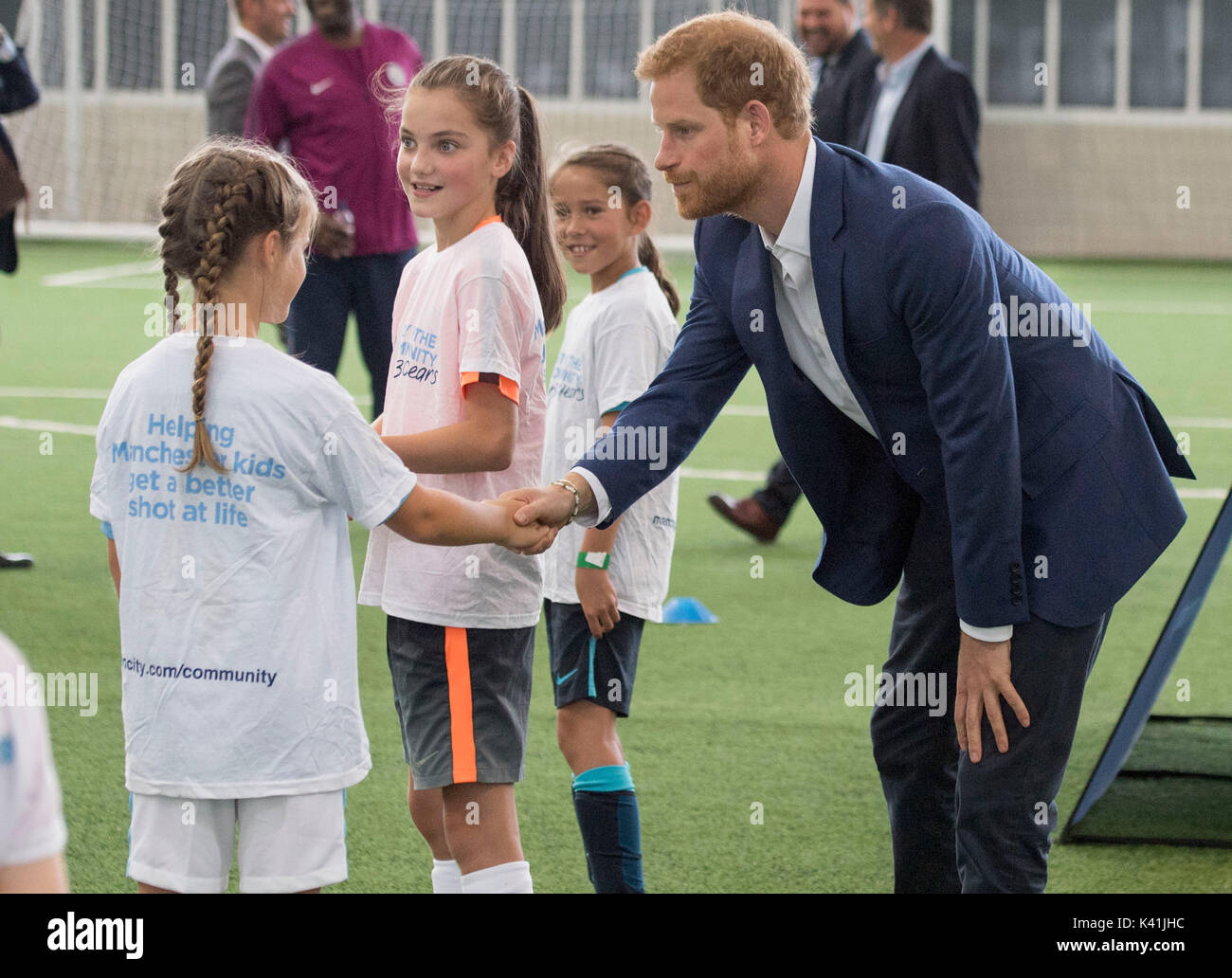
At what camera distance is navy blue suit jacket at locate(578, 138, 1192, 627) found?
2.53 meters

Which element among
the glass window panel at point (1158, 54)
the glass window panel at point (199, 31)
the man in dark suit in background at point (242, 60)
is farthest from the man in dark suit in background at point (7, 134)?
the glass window panel at point (1158, 54)

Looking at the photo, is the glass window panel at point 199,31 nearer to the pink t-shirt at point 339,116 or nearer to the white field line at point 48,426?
the white field line at point 48,426

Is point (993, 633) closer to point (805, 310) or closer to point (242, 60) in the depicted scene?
point (805, 310)

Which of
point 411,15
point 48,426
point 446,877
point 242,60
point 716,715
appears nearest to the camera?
point 446,877

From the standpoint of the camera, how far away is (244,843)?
2334 mm

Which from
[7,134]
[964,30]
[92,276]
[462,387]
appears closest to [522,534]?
[462,387]

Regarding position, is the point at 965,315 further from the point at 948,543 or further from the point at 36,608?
the point at 36,608

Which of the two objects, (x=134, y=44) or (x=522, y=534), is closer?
(x=522, y=534)

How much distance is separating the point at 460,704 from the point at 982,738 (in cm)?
89

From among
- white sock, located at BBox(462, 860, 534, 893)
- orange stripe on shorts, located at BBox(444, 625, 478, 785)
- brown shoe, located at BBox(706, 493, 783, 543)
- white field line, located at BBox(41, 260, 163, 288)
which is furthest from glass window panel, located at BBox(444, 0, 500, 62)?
white sock, located at BBox(462, 860, 534, 893)

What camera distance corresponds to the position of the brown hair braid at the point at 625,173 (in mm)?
3578

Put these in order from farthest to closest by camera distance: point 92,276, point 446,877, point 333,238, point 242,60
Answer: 1. point 92,276
2. point 242,60
3. point 333,238
4. point 446,877

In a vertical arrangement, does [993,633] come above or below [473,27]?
A: below

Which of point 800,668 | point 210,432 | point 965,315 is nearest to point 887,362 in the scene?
point 965,315
